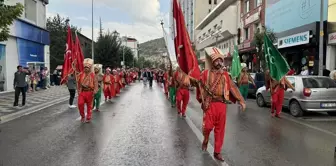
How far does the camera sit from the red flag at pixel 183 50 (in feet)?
19.8

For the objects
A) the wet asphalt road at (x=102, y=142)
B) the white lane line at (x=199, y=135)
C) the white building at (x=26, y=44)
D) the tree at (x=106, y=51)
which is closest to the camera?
the white lane line at (x=199, y=135)

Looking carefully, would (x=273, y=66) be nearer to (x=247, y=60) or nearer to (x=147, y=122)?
(x=147, y=122)

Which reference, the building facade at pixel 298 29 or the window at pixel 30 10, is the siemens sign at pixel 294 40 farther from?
the window at pixel 30 10

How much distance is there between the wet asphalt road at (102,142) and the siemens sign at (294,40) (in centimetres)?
1343

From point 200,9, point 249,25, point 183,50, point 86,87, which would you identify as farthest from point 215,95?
point 200,9

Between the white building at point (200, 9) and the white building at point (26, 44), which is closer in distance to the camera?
the white building at point (26, 44)

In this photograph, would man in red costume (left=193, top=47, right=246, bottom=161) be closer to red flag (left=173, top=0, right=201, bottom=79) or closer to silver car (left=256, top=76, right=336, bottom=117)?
red flag (left=173, top=0, right=201, bottom=79)

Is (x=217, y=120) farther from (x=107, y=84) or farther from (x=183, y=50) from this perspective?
(x=107, y=84)

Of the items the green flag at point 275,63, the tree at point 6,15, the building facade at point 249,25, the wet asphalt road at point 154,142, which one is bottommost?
the wet asphalt road at point 154,142

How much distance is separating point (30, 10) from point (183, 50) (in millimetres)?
25069

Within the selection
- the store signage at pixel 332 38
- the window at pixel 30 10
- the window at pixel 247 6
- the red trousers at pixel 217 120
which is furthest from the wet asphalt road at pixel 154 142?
the window at pixel 247 6

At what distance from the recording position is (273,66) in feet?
37.7

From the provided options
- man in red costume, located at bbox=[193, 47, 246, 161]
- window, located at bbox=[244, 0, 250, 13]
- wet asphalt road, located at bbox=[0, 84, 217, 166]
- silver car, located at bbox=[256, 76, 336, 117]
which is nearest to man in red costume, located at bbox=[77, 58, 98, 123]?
wet asphalt road, located at bbox=[0, 84, 217, 166]

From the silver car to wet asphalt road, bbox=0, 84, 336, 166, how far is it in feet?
2.31
